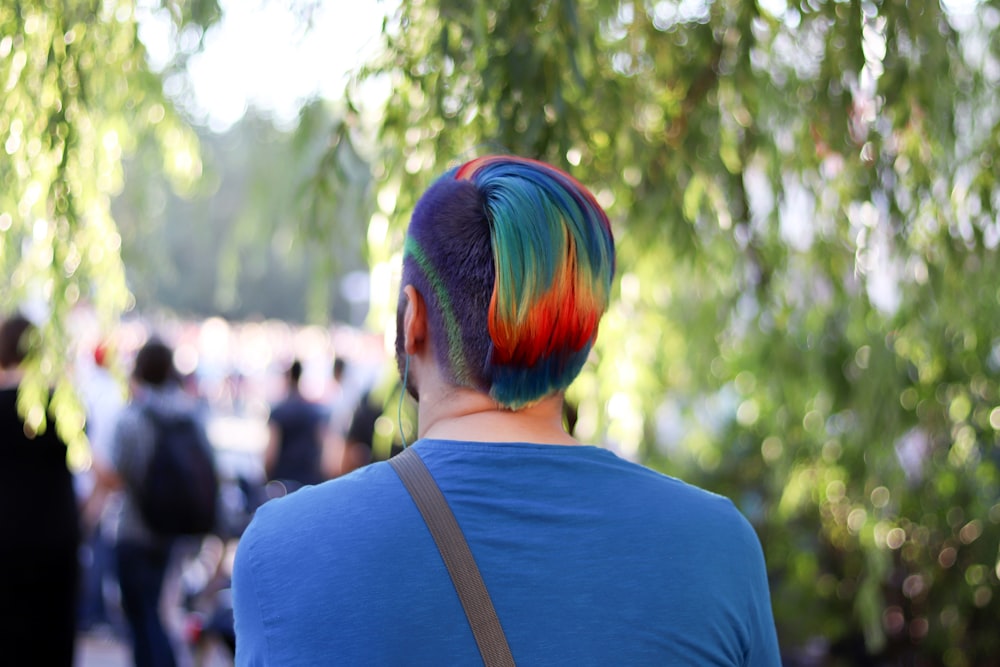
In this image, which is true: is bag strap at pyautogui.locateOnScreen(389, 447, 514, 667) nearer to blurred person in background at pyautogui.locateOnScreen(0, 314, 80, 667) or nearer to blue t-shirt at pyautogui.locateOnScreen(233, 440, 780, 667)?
blue t-shirt at pyautogui.locateOnScreen(233, 440, 780, 667)

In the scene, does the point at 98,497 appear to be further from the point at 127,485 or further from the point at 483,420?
the point at 483,420

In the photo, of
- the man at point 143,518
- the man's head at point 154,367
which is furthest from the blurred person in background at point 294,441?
the man's head at point 154,367

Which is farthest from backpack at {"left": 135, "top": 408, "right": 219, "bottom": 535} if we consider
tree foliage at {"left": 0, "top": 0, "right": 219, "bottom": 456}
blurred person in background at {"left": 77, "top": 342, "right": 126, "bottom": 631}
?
tree foliage at {"left": 0, "top": 0, "right": 219, "bottom": 456}

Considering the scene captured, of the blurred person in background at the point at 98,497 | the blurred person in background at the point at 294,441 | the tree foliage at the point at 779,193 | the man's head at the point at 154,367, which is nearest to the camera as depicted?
the tree foliage at the point at 779,193

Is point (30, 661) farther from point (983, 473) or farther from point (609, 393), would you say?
point (983, 473)

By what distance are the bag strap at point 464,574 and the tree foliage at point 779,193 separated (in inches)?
39.0

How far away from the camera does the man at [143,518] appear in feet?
14.8

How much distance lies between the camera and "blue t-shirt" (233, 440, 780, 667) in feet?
3.39

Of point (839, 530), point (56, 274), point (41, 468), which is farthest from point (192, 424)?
point (839, 530)

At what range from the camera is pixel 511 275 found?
1.15 meters

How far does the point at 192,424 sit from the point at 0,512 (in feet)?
3.74

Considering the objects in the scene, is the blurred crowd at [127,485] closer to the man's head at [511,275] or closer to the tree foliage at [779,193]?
the tree foliage at [779,193]

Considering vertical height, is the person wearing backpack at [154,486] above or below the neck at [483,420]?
below

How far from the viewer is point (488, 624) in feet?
3.40
